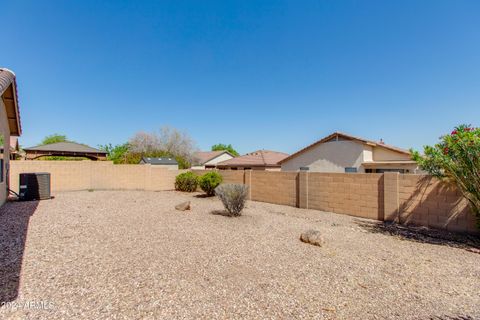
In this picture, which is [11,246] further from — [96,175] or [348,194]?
[96,175]

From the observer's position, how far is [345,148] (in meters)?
20.1

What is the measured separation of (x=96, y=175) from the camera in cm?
1648

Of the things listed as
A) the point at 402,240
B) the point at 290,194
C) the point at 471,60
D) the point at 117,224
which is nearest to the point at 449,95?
the point at 471,60

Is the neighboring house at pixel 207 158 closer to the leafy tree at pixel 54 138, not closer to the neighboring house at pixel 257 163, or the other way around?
the neighboring house at pixel 257 163

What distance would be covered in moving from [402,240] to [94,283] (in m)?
7.49

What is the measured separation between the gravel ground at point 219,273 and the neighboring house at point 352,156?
12945mm

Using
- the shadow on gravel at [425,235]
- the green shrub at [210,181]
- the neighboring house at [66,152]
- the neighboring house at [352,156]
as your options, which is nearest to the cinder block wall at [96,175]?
the green shrub at [210,181]

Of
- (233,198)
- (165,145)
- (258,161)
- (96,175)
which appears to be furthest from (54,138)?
(233,198)

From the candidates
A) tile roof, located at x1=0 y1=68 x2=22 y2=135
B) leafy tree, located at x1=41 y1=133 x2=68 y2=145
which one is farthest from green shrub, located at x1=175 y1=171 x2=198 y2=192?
leafy tree, located at x1=41 y1=133 x2=68 y2=145

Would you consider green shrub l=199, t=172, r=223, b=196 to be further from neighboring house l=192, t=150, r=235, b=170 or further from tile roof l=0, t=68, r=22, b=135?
neighboring house l=192, t=150, r=235, b=170

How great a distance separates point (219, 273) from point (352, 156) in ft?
60.2

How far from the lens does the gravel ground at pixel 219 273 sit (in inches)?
123

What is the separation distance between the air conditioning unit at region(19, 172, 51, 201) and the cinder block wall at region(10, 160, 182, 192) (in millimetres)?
4032

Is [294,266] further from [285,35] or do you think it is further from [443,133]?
[285,35]
